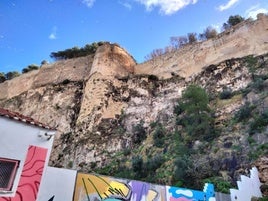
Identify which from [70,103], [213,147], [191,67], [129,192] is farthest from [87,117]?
[129,192]

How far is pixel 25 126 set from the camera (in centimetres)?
660

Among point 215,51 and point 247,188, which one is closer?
point 247,188

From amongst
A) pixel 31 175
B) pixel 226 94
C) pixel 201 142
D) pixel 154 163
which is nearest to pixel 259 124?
pixel 201 142

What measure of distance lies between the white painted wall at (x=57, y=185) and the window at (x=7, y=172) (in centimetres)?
69

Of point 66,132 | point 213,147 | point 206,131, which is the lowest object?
point 213,147

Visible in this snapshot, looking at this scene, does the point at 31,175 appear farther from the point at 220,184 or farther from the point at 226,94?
A: the point at 226,94

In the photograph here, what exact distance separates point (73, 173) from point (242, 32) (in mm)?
21196

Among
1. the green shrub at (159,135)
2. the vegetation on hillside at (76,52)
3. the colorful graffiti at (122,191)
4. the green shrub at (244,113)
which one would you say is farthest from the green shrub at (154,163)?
the vegetation on hillside at (76,52)

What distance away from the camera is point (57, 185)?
6523 millimetres

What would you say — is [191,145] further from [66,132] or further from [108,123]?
[66,132]

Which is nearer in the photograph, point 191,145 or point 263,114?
point 263,114

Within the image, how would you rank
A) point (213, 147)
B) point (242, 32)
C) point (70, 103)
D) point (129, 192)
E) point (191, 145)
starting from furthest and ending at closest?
point (70, 103) < point (242, 32) < point (191, 145) < point (213, 147) < point (129, 192)

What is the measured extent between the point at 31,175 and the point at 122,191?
2.86 meters

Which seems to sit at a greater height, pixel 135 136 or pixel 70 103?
pixel 70 103
